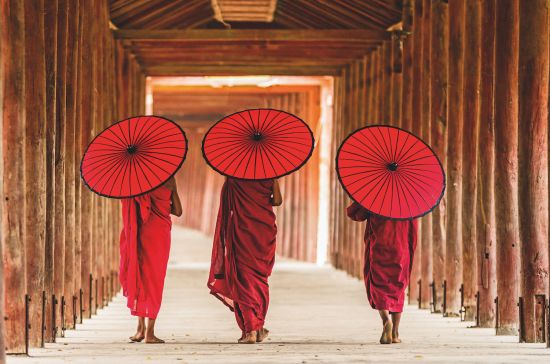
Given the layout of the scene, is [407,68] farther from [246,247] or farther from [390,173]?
[390,173]

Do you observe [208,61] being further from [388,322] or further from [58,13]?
[388,322]

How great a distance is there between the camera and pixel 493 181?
1023 cm

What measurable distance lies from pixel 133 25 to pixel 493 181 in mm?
7730

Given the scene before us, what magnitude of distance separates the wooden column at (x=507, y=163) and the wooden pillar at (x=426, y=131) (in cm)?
353

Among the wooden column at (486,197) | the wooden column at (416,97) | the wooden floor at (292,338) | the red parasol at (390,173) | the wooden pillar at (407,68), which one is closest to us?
the wooden floor at (292,338)

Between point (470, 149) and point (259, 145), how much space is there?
10.4 feet

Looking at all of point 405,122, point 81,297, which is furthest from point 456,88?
point 81,297

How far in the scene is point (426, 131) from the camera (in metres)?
13.4

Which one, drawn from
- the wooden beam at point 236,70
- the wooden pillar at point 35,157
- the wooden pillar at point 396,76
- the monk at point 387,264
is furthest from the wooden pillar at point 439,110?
the wooden beam at point 236,70

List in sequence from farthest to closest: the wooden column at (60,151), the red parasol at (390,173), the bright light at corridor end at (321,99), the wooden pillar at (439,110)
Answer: the bright light at corridor end at (321,99), the wooden pillar at (439,110), the wooden column at (60,151), the red parasol at (390,173)

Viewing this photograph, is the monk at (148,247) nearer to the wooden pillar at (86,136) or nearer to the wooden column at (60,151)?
the wooden column at (60,151)

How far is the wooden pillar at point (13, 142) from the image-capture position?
7.72 m

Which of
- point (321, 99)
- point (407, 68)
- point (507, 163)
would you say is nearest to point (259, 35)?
point (407, 68)

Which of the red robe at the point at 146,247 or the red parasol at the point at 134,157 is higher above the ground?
the red parasol at the point at 134,157
